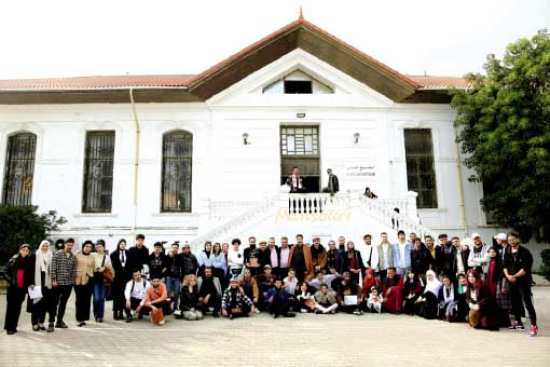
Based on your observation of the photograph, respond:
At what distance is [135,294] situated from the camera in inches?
316

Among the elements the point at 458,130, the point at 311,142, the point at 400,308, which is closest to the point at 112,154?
the point at 311,142

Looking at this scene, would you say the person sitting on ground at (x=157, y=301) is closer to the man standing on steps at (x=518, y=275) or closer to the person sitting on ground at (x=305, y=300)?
the person sitting on ground at (x=305, y=300)

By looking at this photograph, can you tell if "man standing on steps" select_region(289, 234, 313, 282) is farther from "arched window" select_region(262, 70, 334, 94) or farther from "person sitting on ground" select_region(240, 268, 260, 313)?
"arched window" select_region(262, 70, 334, 94)

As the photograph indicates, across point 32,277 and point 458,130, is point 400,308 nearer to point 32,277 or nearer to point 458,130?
point 32,277

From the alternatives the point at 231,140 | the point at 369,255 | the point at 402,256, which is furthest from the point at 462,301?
the point at 231,140

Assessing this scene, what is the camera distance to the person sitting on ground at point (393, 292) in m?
8.77

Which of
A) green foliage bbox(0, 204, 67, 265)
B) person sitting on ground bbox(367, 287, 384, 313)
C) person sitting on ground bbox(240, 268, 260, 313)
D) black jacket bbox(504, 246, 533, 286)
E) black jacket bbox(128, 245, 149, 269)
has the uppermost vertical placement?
green foliage bbox(0, 204, 67, 265)

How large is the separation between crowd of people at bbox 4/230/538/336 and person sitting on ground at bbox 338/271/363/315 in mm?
21

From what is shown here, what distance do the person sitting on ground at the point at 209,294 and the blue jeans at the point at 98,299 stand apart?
1.81m

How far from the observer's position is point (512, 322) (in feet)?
24.0

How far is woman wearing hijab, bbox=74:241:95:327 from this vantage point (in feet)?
24.4

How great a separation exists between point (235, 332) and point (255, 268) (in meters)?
2.52

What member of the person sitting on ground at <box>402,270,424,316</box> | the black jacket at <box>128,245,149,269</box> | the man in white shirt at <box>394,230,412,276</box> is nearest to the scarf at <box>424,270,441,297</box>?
the person sitting on ground at <box>402,270,424,316</box>

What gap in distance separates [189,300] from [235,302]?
2.98 feet
